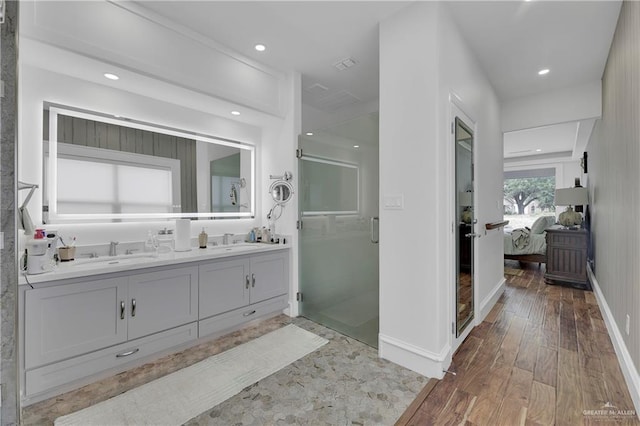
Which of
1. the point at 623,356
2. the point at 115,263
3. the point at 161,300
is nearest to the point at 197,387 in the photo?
the point at 161,300

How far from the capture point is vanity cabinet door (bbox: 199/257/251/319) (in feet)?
7.75

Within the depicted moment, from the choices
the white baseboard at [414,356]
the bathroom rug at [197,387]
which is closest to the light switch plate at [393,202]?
the white baseboard at [414,356]

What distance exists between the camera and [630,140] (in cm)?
196

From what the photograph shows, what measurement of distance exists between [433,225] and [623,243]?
1642 millimetres

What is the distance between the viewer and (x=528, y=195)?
8039 millimetres

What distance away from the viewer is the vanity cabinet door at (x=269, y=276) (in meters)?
2.73

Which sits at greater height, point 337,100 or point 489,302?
point 337,100

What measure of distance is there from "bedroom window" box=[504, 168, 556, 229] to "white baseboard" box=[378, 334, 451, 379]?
24.3 ft

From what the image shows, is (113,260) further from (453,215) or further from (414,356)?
(453,215)

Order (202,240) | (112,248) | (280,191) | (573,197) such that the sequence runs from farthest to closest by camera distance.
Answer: (573,197) < (280,191) < (202,240) < (112,248)

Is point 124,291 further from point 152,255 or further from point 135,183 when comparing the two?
point 135,183

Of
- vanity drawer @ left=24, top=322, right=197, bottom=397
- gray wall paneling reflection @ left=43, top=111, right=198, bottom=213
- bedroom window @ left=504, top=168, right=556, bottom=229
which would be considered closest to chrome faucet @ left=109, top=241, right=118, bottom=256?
gray wall paneling reflection @ left=43, top=111, right=198, bottom=213

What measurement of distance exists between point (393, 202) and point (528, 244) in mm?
4488

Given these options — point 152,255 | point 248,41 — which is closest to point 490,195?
point 248,41
